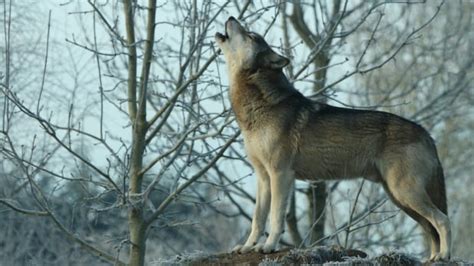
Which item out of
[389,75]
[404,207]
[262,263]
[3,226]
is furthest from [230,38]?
[389,75]

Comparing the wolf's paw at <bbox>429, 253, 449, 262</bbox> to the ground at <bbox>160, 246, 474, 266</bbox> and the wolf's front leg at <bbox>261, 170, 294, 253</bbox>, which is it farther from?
the wolf's front leg at <bbox>261, 170, 294, 253</bbox>

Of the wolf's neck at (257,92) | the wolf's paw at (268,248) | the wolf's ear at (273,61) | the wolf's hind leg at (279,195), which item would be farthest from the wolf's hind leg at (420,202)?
the wolf's paw at (268,248)

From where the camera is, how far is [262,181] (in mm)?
8430

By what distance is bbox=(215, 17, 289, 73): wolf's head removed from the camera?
8438 mm

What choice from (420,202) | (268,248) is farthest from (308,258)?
(420,202)

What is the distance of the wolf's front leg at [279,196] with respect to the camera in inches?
305

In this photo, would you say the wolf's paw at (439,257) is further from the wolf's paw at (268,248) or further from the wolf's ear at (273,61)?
the wolf's ear at (273,61)

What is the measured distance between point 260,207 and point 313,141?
75 cm

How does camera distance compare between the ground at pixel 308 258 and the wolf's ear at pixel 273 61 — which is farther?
the wolf's ear at pixel 273 61

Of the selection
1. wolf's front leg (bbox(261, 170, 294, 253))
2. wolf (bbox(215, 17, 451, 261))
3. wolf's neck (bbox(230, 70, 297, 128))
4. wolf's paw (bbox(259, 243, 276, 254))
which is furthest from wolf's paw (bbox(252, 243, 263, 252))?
wolf's neck (bbox(230, 70, 297, 128))

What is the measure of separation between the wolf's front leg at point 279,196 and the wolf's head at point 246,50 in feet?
3.25

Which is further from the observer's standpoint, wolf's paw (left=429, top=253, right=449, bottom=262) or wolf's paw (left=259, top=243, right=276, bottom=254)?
wolf's paw (left=429, top=253, right=449, bottom=262)

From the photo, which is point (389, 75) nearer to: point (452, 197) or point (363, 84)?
point (363, 84)

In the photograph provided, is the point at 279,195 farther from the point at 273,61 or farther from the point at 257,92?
the point at 273,61
